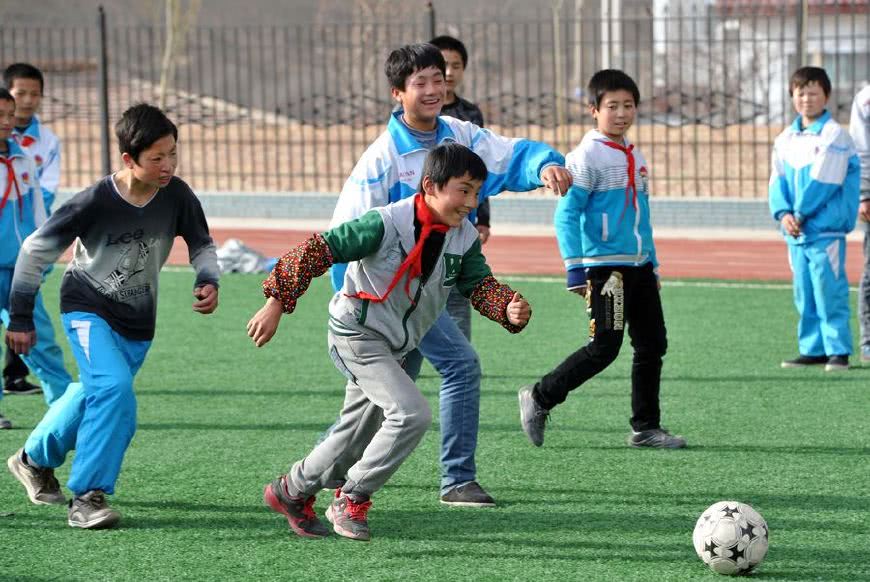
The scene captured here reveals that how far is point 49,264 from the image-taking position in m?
5.45

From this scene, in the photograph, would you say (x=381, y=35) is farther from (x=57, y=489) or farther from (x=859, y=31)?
(x=57, y=489)

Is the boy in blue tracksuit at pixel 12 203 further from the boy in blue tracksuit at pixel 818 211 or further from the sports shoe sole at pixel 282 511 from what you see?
the boy in blue tracksuit at pixel 818 211

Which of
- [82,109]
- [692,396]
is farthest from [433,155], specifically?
[82,109]

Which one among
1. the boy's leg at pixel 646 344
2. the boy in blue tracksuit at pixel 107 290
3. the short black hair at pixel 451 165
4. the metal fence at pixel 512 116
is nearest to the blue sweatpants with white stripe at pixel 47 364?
the boy in blue tracksuit at pixel 107 290

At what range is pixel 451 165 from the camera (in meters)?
4.91

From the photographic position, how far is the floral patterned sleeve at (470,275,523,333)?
16.5 feet

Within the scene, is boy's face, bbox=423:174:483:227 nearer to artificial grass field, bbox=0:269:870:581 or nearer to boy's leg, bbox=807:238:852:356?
artificial grass field, bbox=0:269:870:581

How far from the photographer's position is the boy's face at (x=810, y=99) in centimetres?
867

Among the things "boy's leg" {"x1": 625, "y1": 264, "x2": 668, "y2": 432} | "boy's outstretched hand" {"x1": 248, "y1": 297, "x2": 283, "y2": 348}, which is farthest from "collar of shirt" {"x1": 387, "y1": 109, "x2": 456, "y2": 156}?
"boy's leg" {"x1": 625, "y1": 264, "x2": 668, "y2": 432}

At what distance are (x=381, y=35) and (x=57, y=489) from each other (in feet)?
113

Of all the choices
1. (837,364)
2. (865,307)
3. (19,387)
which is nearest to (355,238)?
(19,387)

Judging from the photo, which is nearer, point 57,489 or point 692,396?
point 57,489

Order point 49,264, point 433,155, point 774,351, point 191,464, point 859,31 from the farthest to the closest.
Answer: point 859,31 < point 774,351 < point 191,464 < point 49,264 < point 433,155

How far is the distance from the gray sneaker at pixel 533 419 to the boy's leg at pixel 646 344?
0.42 metres
